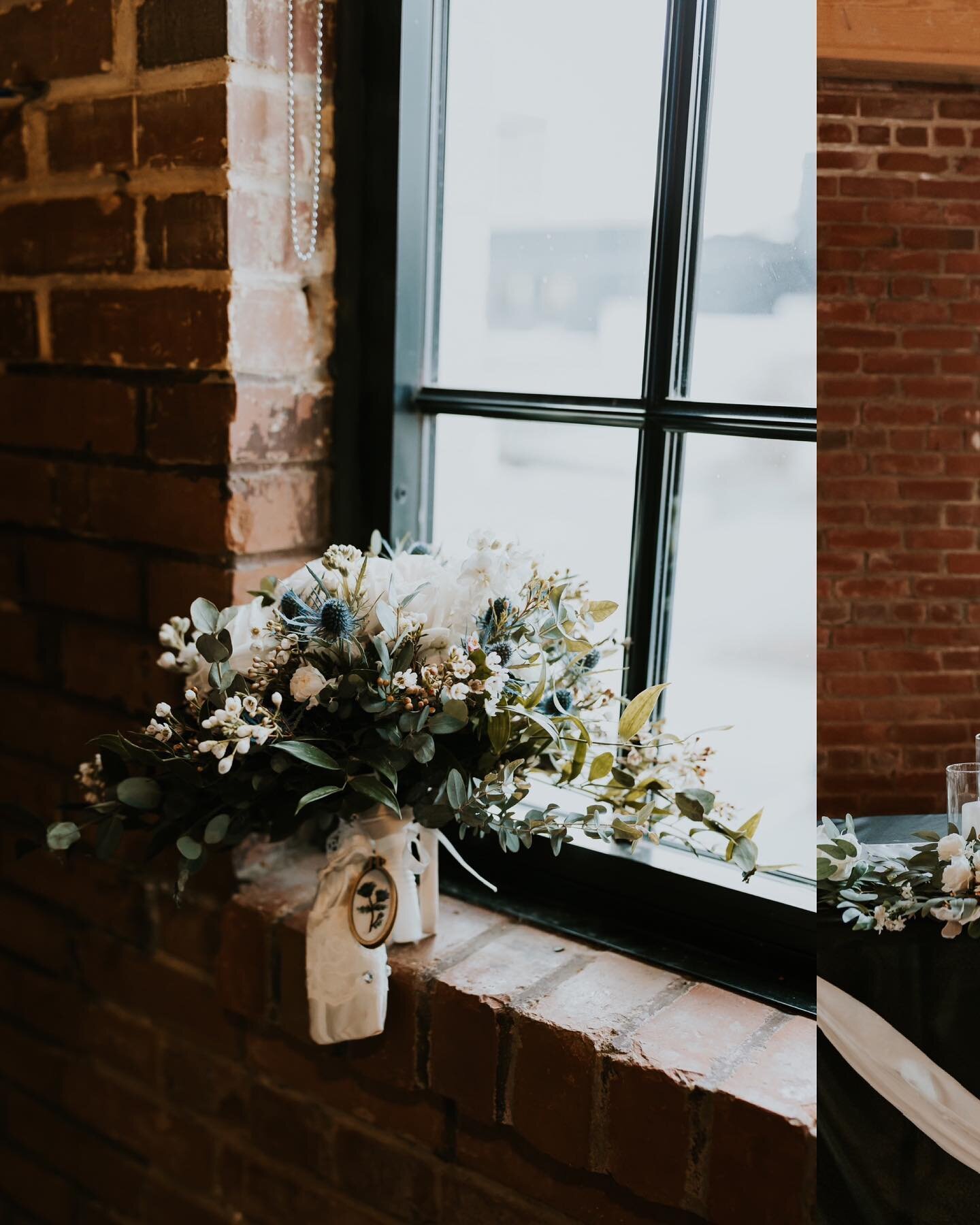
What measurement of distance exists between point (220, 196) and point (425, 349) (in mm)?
304

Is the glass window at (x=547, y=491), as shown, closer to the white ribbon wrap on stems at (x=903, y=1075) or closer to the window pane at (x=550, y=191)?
the window pane at (x=550, y=191)

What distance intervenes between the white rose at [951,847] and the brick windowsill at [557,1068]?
0.44 metres

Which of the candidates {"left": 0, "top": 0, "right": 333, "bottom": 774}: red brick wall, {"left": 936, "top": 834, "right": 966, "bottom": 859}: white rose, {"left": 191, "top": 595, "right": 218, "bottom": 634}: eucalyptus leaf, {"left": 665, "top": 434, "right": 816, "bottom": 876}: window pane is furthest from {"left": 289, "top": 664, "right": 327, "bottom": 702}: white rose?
{"left": 936, "top": 834, "right": 966, "bottom": 859}: white rose

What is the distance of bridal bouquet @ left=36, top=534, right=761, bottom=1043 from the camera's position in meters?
0.98

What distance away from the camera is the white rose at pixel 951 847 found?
575 mm

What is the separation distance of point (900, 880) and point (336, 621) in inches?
21.9

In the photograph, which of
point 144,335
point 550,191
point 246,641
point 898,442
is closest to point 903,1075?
point 898,442

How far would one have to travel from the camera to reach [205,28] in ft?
3.84

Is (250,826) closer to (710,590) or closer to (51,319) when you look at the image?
(710,590)

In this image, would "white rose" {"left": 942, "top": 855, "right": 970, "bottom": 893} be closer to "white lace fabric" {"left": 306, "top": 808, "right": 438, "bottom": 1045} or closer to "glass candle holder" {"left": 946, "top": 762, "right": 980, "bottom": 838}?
"glass candle holder" {"left": 946, "top": 762, "right": 980, "bottom": 838}

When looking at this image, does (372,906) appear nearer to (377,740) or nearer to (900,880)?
(377,740)

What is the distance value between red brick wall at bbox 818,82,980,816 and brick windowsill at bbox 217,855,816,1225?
48cm

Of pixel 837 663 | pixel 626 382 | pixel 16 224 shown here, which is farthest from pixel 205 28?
pixel 837 663

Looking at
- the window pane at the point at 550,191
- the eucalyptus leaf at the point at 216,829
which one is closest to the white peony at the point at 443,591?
the eucalyptus leaf at the point at 216,829
